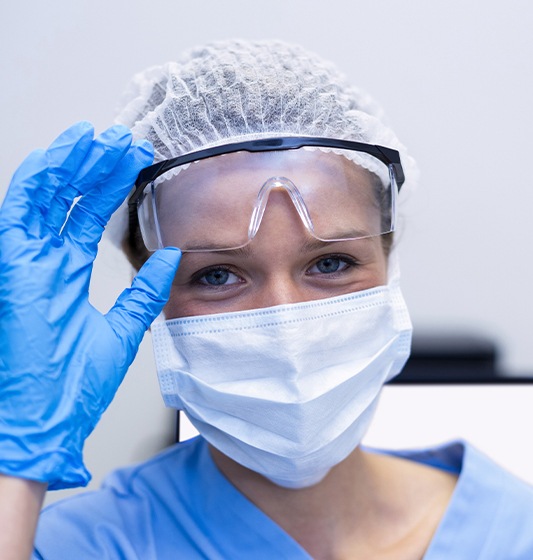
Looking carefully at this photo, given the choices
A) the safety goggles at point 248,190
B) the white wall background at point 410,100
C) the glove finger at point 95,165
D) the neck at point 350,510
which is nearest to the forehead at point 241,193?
the safety goggles at point 248,190

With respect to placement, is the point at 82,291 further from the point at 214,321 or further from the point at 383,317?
the point at 383,317

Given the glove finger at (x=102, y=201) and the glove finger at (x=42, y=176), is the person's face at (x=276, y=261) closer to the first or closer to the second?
the glove finger at (x=102, y=201)

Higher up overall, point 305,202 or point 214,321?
point 305,202

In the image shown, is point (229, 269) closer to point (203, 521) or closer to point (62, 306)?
point (62, 306)

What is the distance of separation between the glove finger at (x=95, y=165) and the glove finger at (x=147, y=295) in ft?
0.50

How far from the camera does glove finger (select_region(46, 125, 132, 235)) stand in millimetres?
1093

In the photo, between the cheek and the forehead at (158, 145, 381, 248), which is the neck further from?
the forehead at (158, 145, 381, 248)

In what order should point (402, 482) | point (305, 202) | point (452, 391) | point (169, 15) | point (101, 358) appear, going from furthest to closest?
point (452, 391)
point (169, 15)
point (402, 482)
point (305, 202)
point (101, 358)

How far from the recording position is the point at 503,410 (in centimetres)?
201

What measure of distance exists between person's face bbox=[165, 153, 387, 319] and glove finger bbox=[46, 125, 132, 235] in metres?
0.14

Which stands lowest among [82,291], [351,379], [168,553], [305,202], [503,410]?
[503,410]

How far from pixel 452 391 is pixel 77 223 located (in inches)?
50.4

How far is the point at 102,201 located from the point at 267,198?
27 cm

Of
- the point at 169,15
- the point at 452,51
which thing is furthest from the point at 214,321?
the point at 452,51
